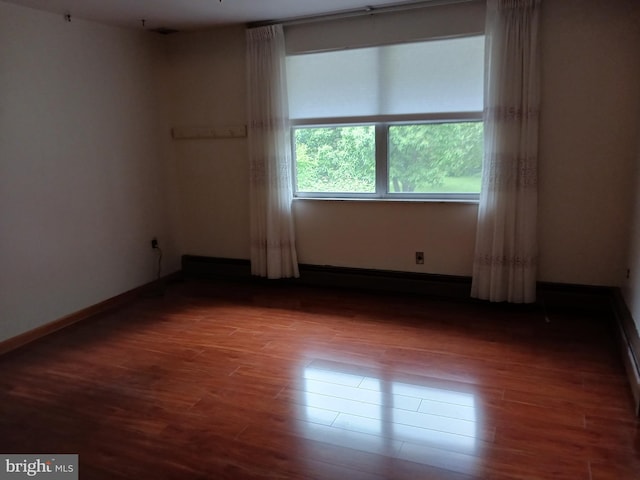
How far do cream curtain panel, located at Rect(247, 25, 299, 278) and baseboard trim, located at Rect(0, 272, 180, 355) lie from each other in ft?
3.22

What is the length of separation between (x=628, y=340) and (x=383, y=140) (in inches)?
91.3

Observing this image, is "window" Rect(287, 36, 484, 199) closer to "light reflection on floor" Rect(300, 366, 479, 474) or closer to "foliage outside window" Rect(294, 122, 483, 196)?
"foliage outside window" Rect(294, 122, 483, 196)

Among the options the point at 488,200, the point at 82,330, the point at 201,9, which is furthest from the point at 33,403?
the point at 488,200

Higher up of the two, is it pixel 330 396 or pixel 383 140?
pixel 383 140

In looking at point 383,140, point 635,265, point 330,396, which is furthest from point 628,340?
point 383,140

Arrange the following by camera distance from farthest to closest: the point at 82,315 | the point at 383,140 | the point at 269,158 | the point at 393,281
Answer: the point at 269,158
the point at 393,281
the point at 383,140
the point at 82,315

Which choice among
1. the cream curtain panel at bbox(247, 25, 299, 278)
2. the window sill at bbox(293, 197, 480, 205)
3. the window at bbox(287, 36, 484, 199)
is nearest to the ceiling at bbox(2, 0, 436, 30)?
the cream curtain panel at bbox(247, 25, 299, 278)

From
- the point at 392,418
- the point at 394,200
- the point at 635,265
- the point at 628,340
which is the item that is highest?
the point at 394,200

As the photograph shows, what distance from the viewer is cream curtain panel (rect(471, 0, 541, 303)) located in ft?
11.9

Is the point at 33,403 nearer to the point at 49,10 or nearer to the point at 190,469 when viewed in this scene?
the point at 190,469

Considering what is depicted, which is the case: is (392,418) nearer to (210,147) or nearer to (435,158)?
(435,158)

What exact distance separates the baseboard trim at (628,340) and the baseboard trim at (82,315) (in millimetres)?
3763

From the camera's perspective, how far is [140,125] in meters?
4.65

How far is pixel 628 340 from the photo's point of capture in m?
Answer: 2.92
